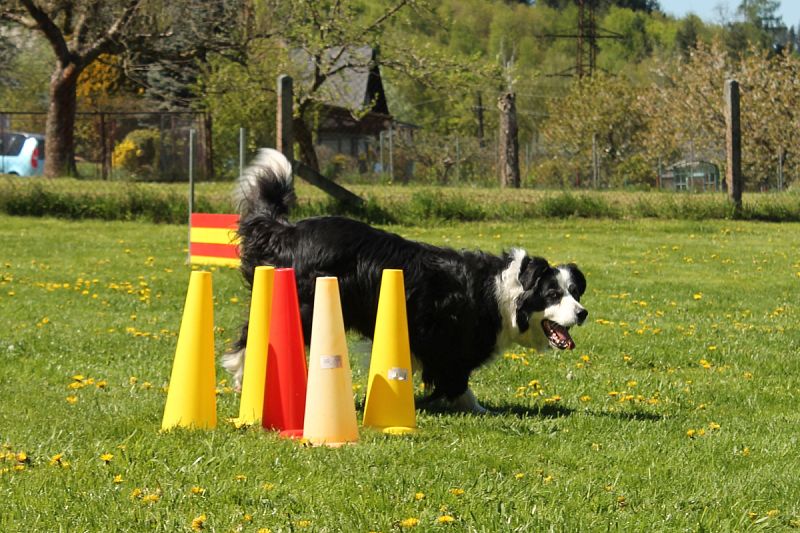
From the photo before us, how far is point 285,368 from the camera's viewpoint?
18.4ft

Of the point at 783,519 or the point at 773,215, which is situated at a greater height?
the point at 773,215

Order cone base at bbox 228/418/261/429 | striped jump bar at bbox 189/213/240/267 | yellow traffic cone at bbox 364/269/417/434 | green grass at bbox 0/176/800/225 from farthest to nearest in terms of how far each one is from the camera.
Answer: green grass at bbox 0/176/800/225, striped jump bar at bbox 189/213/240/267, yellow traffic cone at bbox 364/269/417/434, cone base at bbox 228/418/261/429

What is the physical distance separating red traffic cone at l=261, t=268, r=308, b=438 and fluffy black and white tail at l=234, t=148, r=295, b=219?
67.0 inches

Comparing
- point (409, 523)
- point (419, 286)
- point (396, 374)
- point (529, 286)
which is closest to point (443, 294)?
point (419, 286)

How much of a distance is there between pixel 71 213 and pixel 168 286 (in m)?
8.26

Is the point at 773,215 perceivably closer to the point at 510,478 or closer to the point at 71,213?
the point at 71,213

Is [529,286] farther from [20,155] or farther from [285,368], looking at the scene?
[20,155]

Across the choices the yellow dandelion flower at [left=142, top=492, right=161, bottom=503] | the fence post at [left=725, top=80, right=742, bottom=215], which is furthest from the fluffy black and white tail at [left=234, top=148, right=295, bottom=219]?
the fence post at [left=725, top=80, right=742, bottom=215]

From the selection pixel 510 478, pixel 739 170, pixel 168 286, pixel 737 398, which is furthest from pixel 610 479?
pixel 739 170

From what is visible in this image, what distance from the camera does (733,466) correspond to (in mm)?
5270

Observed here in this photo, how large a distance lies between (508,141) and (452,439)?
23173 mm

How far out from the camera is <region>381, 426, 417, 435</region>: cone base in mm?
5645

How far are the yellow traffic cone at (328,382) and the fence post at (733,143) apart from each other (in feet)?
51.4

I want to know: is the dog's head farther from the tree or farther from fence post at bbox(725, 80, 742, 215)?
the tree
